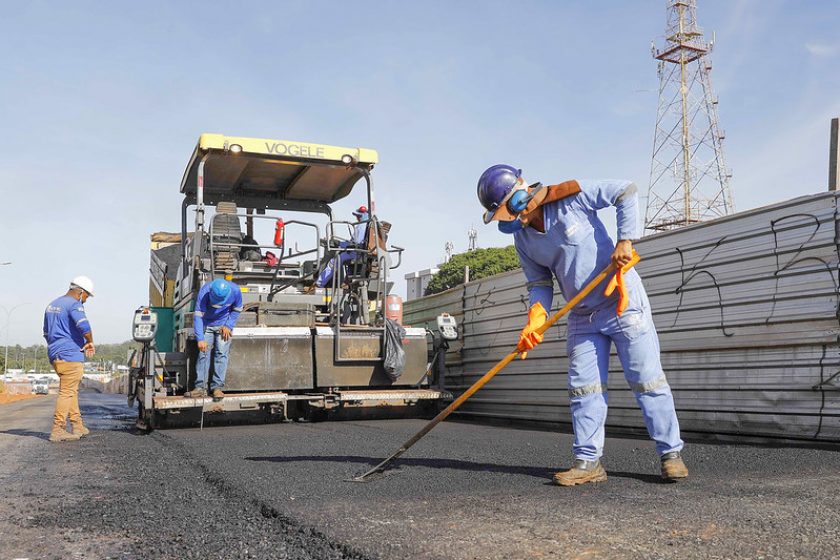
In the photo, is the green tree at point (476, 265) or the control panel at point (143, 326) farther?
the green tree at point (476, 265)

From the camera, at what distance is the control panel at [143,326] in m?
7.75

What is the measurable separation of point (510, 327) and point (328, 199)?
2.94 metres

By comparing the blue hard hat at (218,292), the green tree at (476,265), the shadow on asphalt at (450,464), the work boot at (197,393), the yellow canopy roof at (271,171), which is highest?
the green tree at (476,265)

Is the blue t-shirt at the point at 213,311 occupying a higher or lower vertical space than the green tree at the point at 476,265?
lower

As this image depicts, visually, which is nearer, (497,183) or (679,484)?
(679,484)

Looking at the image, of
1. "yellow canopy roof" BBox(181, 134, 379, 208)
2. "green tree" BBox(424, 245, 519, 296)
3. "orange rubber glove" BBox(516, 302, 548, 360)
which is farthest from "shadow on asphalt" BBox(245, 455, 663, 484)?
"green tree" BBox(424, 245, 519, 296)

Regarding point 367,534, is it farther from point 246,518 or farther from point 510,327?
point 510,327

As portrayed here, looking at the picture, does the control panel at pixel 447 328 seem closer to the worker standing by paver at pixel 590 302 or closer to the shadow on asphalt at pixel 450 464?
the shadow on asphalt at pixel 450 464

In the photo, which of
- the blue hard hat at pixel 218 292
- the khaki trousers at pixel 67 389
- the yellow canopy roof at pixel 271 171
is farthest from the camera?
the yellow canopy roof at pixel 271 171

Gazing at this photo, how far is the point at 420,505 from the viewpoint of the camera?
10.3 feet

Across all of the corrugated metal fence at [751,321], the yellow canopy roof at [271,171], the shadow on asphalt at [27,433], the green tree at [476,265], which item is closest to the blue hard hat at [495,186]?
the corrugated metal fence at [751,321]

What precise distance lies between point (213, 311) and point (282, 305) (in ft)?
2.89

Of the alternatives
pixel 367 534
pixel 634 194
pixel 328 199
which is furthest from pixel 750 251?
pixel 328 199

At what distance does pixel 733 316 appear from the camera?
18.8 ft
